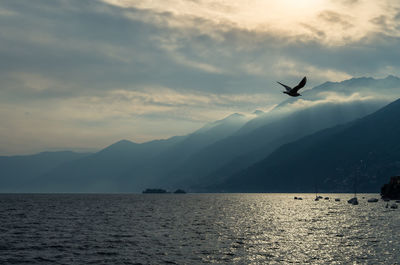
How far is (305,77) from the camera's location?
99.1 ft

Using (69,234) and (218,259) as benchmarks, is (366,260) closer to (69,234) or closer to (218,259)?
(218,259)

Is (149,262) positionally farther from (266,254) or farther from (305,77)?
(305,77)

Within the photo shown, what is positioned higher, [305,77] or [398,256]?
[305,77]

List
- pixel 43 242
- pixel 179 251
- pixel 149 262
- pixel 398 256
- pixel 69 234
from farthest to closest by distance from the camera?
pixel 69 234
pixel 43 242
pixel 179 251
pixel 398 256
pixel 149 262

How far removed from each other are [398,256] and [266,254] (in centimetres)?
1710

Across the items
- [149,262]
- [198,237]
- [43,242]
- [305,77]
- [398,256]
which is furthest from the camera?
[198,237]

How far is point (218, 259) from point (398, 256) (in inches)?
939

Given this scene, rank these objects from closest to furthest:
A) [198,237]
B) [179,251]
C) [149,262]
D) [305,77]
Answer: [305,77], [149,262], [179,251], [198,237]

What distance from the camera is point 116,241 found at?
2645 inches

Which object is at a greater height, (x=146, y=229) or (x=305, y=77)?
(x=305, y=77)

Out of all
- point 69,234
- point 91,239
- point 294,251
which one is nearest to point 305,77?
point 294,251

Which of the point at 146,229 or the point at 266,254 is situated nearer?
the point at 266,254

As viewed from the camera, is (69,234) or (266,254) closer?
(266,254)

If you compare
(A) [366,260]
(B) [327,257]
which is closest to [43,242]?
(B) [327,257]
